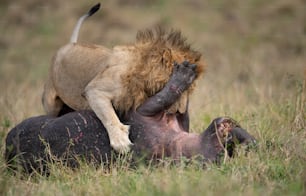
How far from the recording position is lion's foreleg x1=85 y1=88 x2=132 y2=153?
4.73 m

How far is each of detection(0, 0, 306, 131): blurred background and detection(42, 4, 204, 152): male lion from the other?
215 cm

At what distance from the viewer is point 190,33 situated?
38.2 ft

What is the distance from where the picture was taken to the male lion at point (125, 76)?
4930 millimetres

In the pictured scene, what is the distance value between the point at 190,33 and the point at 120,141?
709cm

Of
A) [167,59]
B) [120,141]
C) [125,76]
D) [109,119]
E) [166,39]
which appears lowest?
[120,141]

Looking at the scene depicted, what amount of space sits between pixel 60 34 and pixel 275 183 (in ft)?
29.1

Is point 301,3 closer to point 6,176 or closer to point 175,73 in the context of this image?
point 175,73

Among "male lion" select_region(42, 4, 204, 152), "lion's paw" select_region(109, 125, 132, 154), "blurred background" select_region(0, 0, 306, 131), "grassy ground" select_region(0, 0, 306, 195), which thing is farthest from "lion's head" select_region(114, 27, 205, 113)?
"blurred background" select_region(0, 0, 306, 131)

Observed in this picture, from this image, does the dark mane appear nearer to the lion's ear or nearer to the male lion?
the male lion

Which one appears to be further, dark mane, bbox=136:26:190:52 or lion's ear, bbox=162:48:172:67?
dark mane, bbox=136:26:190:52

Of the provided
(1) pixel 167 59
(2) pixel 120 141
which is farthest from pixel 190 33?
(2) pixel 120 141

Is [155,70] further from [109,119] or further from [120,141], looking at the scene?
[120,141]

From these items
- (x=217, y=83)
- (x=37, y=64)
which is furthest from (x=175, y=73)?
(x=37, y=64)

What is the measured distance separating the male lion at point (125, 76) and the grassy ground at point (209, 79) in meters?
0.47
